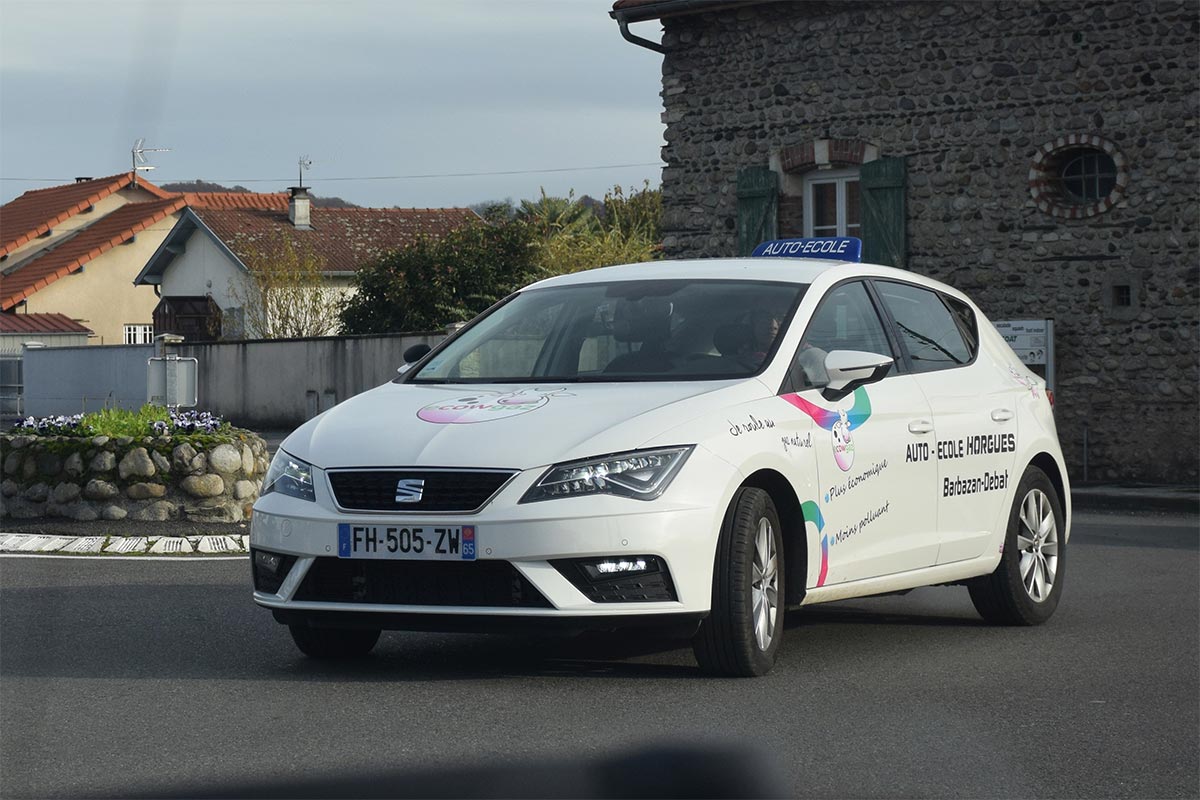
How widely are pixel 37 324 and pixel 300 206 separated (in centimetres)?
1154

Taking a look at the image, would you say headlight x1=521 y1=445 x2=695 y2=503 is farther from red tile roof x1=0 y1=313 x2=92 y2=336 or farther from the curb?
red tile roof x1=0 y1=313 x2=92 y2=336

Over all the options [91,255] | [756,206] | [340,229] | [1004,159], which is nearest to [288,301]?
[340,229]

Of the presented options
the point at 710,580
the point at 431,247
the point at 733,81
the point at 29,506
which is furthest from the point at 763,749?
the point at 431,247

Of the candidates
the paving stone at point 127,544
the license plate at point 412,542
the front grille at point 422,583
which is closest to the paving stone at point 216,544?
the paving stone at point 127,544

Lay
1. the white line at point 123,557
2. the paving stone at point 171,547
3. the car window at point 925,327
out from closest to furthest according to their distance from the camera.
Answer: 1. the car window at point 925,327
2. the white line at point 123,557
3. the paving stone at point 171,547

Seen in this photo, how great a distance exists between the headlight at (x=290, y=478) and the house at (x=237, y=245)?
4266cm

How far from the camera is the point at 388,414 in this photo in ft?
23.0

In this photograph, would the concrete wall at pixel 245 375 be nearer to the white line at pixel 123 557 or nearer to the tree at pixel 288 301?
the tree at pixel 288 301

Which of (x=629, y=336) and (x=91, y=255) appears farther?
(x=91, y=255)

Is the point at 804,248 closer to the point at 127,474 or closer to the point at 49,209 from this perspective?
the point at 127,474

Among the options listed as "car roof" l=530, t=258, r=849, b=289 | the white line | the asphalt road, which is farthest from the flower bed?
"car roof" l=530, t=258, r=849, b=289

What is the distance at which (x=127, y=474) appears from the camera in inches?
481

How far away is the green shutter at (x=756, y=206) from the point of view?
70.1ft

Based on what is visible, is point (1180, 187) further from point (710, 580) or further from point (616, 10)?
point (710, 580)
